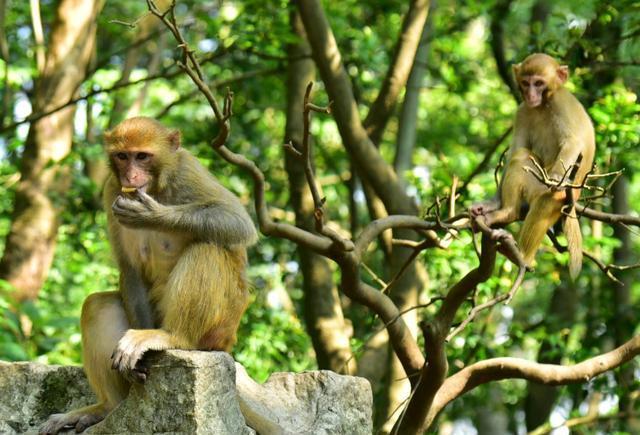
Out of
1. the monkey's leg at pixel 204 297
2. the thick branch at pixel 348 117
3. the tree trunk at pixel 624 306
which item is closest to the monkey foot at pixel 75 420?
the monkey's leg at pixel 204 297

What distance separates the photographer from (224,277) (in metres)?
5.34

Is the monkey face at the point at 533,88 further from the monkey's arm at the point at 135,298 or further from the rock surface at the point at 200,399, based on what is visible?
the monkey's arm at the point at 135,298

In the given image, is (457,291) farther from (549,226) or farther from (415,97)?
(415,97)

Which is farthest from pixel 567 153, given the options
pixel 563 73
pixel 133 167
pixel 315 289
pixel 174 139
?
pixel 133 167

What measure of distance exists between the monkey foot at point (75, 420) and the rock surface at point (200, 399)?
0.98ft

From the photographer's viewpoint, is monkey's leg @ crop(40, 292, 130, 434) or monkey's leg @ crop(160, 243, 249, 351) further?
monkey's leg @ crop(40, 292, 130, 434)

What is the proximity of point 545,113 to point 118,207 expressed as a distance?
4797 millimetres

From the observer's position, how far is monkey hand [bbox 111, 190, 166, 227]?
5.14 m

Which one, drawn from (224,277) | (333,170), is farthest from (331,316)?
(333,170)

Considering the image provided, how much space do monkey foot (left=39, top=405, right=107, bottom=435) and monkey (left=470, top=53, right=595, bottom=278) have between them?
10.7 ft

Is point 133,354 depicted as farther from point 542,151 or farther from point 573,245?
point 542,151

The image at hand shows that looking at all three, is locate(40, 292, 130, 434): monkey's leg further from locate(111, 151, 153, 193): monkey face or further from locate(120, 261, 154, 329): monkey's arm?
locate(111, 151, 153, 193): monkey face

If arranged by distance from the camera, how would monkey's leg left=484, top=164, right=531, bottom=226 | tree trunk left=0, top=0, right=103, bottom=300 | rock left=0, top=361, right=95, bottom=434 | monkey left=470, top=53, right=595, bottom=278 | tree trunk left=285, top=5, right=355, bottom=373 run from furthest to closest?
tree trunk left=0, top=0, right=103, bottom=300, tree trunk left=285, top=5, right=355, bottom=373, monkey's leg left=484, top=164, right=531, bottom=226, monkey left=470, top=53, right=595, bottom=278, rock left=0, top=361, right=95, bottom=434

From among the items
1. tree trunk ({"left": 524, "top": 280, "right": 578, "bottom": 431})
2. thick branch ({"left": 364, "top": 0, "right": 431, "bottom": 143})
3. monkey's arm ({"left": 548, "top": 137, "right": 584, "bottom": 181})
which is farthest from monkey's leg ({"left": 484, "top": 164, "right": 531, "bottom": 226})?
tree trunk ({"left": 524, "top": 280, "right": 578, "bottom": 431})
